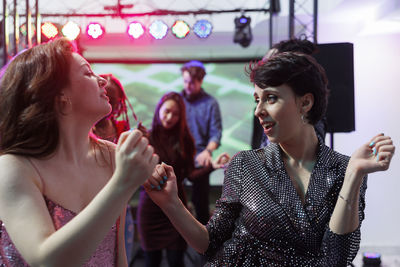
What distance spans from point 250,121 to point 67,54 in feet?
24.7

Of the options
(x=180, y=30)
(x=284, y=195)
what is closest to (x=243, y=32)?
(x=180, y=30)

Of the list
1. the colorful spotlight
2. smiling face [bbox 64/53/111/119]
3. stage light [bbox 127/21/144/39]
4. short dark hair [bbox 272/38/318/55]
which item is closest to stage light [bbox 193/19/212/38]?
stage light [bbox 127/21/144/39]

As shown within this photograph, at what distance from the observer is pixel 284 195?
1364 millimetres

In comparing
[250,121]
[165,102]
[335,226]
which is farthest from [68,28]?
[335,226]

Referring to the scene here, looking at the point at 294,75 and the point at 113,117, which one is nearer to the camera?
the point at 294,75

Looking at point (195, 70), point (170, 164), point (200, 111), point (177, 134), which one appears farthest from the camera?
point (200, 111)

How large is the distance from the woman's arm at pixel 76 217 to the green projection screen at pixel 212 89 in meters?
7.44

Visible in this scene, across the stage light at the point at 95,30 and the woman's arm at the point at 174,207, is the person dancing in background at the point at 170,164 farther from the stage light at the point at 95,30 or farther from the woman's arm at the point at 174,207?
the stage light at the point at 95,30

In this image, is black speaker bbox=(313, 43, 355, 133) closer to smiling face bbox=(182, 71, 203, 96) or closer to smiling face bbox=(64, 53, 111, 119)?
smiling face bbox=(64, 53, 111, 119)

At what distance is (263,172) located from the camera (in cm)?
144

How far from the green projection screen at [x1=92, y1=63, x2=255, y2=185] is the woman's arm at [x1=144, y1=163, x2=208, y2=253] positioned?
7.02m

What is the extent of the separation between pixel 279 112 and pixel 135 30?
4.67 metres

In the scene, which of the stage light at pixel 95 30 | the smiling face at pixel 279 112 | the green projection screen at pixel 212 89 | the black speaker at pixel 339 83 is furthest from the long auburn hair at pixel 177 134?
the green projection screen at pixel 212 89

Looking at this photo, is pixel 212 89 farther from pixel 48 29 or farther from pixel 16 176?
pixel 16 176
